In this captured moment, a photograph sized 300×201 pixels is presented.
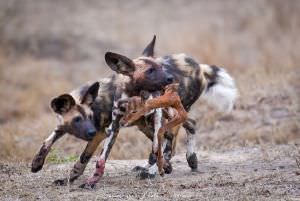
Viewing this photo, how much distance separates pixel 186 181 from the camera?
638cm

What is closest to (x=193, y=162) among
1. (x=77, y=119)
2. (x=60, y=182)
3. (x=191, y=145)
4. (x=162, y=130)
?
(x=191, y=145)

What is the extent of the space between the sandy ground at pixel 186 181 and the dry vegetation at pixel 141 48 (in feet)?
3.45

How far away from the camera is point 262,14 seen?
1546 cm

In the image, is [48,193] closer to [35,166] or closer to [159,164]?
[35,166]

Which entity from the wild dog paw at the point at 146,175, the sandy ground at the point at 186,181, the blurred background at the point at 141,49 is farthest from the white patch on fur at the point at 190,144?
the blurred background at the point at 141,49

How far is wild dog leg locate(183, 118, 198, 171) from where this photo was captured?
6.95 meters

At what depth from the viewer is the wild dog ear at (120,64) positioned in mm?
6459

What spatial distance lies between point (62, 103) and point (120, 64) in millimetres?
545

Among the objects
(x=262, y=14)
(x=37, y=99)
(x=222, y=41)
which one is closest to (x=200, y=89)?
(x=37, y=99)

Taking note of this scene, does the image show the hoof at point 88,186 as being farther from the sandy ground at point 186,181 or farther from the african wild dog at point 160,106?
the african wild dog at point 160,106

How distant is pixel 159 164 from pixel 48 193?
858mm

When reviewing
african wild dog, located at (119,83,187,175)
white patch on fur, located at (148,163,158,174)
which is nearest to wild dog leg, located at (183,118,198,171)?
white patch on fur, located at (148,163,158,174)

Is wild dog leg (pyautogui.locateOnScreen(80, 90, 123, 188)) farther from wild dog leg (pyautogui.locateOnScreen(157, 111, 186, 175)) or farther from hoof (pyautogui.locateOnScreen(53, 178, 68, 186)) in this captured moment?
wild dog leg (pyautogui.locateOnScreen(157, 111, 186, 175))

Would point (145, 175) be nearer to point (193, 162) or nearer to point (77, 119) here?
point (193, 162)
